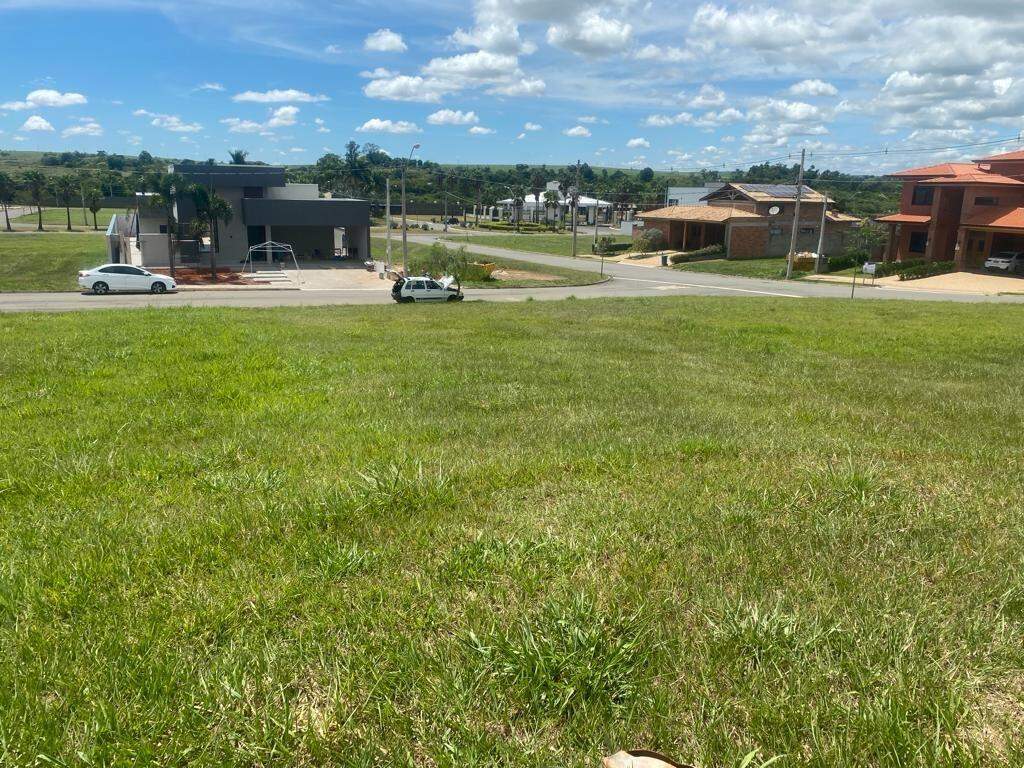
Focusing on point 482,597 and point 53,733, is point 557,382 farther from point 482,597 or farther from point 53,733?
point 53,733

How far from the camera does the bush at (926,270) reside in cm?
5322

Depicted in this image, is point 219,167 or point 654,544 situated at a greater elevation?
point 219,167

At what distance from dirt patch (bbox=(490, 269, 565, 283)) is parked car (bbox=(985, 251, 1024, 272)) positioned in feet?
101

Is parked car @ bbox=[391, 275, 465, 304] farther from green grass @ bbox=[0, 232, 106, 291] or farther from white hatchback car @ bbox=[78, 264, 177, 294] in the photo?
green grass @ bbox=[0, 232, 106, 291]

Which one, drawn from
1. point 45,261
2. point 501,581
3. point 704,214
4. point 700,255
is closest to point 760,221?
point 704,214

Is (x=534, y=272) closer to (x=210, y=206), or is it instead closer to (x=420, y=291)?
(x=420, y=291)

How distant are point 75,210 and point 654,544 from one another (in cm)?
15642

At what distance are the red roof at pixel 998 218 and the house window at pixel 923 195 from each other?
4.05 meters

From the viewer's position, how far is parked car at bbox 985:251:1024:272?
51406 millimetres

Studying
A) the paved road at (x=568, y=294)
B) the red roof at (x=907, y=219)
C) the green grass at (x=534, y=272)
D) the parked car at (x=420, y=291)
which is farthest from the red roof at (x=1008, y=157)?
the parked car at (x=420, y=291)

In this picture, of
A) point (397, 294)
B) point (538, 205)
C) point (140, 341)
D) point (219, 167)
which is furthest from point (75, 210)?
point (140, 341)

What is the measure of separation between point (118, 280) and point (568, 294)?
24.3 m

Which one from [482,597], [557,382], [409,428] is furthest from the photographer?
[557,382]

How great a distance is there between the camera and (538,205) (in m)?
134
